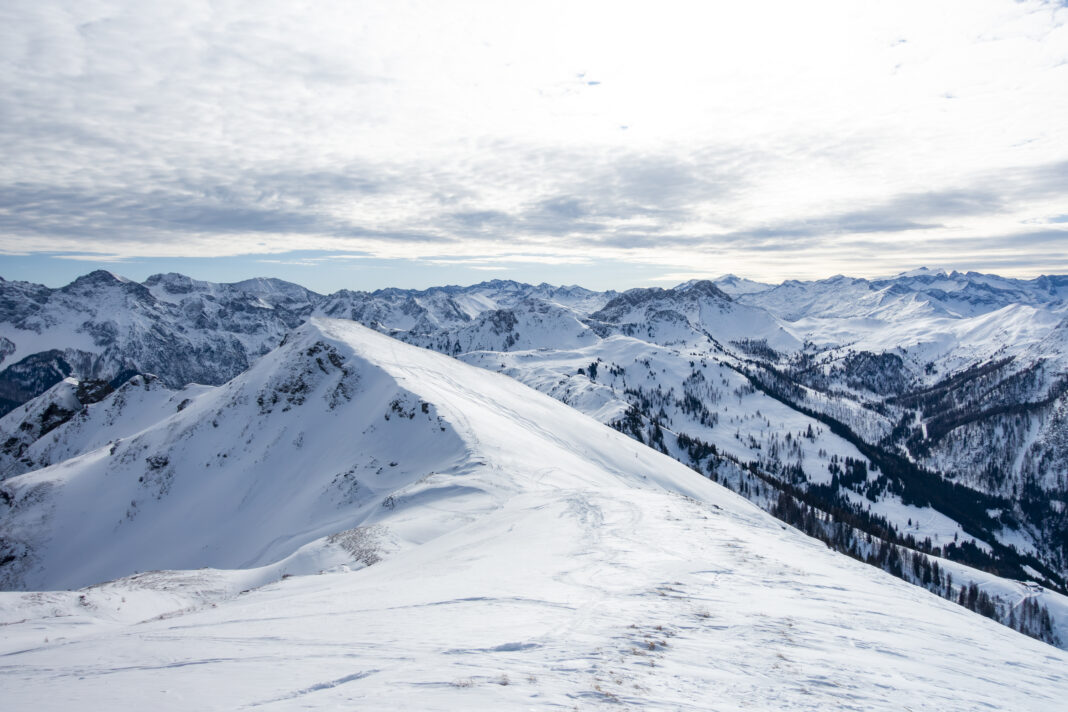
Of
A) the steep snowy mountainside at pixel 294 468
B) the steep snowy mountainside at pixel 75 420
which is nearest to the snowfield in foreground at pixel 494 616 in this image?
the steep snowy mountainside at pixel 294 468

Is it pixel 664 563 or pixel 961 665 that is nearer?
pixel 961 665

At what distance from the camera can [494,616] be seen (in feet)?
45.0

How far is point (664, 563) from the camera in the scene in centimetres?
1978

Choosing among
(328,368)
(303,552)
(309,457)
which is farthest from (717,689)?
(328,368)

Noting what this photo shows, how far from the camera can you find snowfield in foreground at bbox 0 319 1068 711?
9547 mm

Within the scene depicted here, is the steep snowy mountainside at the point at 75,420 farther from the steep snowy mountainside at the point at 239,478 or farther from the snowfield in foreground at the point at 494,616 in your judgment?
the snowfield in foreground at the point at 494,616

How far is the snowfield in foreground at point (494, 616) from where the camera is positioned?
9.55 meters

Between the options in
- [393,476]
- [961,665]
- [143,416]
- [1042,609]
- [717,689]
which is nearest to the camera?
[717,689]

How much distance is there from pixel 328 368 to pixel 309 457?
1690 cm

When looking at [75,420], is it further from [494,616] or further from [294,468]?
[494,616]

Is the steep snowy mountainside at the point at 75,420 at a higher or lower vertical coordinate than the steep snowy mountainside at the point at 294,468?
lower

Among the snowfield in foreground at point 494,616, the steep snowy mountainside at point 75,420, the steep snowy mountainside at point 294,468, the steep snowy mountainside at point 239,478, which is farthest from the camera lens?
the steep snowy mountainside at point 75,420

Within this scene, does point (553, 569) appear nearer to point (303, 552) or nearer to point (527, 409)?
point (303, 552)

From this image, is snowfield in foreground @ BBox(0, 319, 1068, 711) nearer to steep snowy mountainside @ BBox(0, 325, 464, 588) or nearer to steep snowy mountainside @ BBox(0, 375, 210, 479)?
steep snowy mountainside @ BBox(0, 325, 464, 588)
